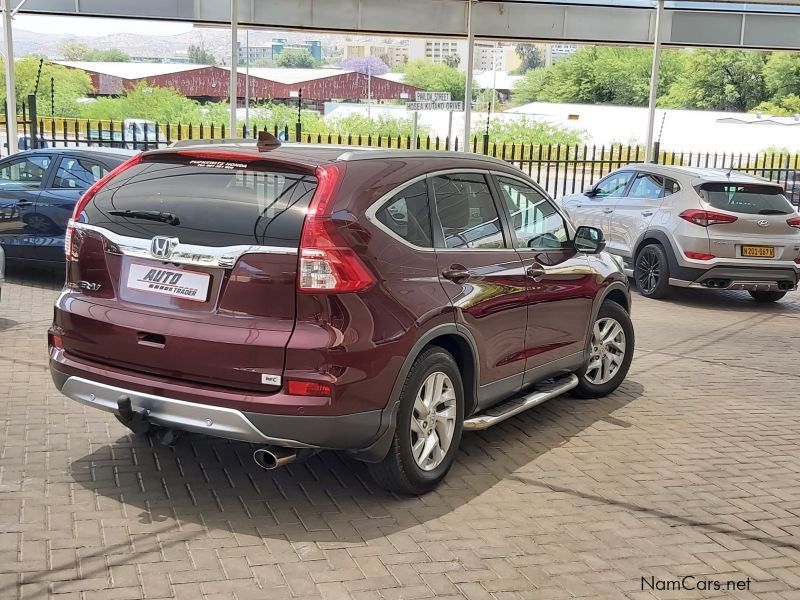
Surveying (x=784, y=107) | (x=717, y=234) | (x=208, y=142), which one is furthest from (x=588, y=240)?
(x=784, y=107)

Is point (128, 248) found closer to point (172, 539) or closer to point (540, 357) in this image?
point (172, 539)

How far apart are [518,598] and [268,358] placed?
1504 mm

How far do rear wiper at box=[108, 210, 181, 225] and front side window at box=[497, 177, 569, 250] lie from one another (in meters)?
2.15

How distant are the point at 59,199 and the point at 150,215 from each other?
644 cm

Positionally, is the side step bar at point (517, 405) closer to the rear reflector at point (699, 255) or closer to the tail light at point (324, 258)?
the tail light at point (324, 258)

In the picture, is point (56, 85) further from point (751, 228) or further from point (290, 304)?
point (290, 304)

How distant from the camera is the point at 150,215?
461 centimetres

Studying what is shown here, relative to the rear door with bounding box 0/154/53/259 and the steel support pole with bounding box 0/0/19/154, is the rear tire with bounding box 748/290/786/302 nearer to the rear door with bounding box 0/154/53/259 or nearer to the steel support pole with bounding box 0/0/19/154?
the rear door with bounding box 0/154/53/259

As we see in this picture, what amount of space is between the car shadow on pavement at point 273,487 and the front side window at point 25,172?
6175 mm

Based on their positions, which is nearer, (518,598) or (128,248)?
(518,598)

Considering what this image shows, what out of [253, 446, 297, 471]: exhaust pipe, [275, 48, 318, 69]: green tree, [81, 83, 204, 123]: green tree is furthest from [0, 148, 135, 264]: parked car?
[275, 48, 318, 69]: green tree

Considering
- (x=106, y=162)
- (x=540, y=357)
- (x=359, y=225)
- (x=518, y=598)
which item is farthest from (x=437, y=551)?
(x=106, y=162)

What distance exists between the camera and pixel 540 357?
6000mm

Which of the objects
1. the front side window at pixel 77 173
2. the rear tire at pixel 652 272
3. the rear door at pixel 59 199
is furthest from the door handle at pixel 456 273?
the rear tire at pixel 652 272
